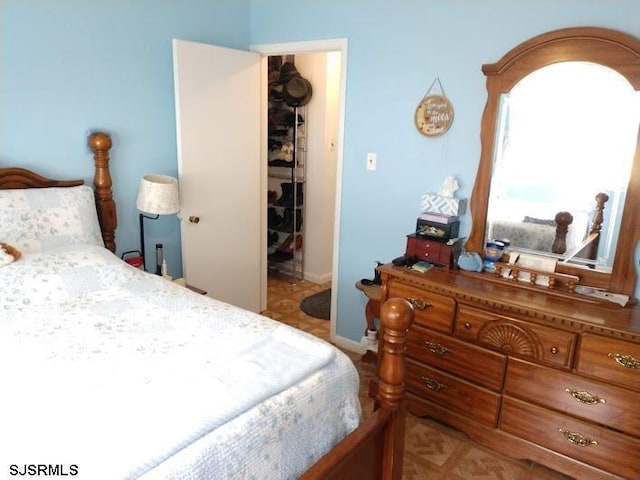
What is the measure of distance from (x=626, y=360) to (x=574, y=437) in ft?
1.35

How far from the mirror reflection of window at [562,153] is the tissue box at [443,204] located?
0.48 feet

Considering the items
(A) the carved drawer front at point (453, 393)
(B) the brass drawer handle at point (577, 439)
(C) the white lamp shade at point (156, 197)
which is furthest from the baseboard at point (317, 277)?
(B) the brass drawer handle at point (577, 439)

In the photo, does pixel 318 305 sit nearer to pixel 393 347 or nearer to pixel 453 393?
pixel 453 393

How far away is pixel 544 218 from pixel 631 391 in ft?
2.71

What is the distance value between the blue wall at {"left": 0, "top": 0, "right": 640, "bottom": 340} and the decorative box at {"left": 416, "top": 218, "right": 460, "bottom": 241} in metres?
0.09

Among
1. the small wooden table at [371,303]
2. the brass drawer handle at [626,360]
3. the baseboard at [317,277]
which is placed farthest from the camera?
the baseboard at [317,277]

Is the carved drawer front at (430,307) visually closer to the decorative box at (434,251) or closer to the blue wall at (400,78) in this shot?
the decorative box at (434,251)

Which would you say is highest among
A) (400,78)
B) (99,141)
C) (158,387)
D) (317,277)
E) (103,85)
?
(400,78)

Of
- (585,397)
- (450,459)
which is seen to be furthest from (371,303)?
(585,397)

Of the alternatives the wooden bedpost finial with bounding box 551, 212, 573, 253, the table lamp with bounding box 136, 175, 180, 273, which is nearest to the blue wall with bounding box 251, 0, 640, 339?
the wooden bedpost finial with bounding box 551, 212, 573, 253

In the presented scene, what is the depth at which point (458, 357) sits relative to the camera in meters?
2.23

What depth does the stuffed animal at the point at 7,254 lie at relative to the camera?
6.45ft

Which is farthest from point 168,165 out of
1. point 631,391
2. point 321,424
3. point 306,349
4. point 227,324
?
point 631,391

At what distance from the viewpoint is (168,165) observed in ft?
9.83
